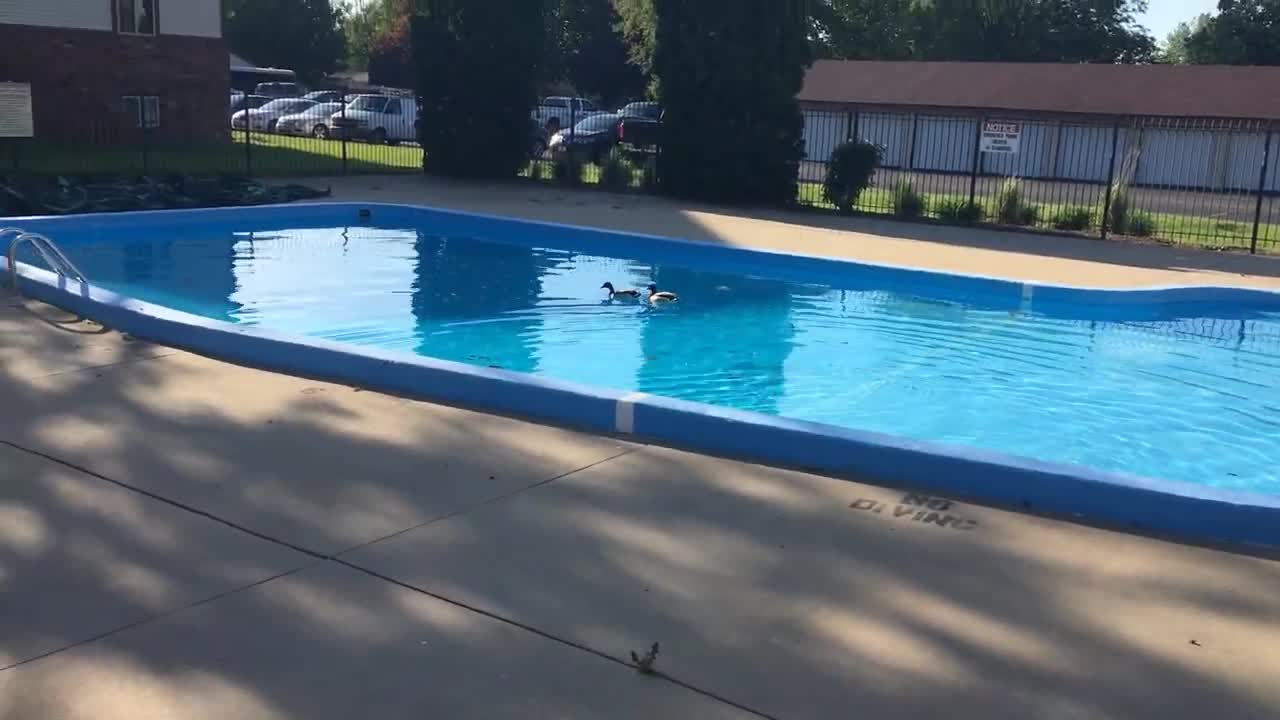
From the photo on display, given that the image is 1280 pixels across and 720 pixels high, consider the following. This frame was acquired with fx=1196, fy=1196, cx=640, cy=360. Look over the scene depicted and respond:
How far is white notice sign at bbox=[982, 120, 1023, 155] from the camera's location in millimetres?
20969

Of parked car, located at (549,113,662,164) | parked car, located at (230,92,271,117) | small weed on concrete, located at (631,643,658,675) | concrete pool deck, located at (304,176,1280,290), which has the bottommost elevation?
small weed on concrete, located at (631,643,658,675)

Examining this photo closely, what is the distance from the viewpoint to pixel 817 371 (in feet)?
37.9

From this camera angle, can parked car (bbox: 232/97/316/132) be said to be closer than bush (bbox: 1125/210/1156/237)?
No

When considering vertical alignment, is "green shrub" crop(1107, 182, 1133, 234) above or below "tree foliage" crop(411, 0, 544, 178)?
below

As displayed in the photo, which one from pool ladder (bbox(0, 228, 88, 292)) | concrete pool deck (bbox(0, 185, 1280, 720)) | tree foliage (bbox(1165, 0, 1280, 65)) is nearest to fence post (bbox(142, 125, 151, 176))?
pool ladder (bbox(0, 228, 88, 292))

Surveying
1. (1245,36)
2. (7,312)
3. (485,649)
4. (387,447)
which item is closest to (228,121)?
(7,312)

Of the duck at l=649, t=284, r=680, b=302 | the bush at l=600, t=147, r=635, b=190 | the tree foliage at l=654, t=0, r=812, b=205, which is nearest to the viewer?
the duck at l=649, t=284, r=680, b=302

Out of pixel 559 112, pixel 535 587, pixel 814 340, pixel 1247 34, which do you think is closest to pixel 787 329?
pixel 814 340

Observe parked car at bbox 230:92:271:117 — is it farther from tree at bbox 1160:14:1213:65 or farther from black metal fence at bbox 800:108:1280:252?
tree at bbox 1160:14:1213:65

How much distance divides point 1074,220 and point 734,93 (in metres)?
6.62

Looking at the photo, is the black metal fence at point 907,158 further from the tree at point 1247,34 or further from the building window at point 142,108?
the tree at point 1247,34

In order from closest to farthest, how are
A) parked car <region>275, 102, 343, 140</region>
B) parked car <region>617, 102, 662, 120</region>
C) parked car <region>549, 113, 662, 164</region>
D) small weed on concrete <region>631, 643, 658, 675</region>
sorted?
small weed on concrete <region>631, 643, 658, 675</region> → parked car <region>549, 113, 662, 164</region> → parked car <region>617, 102, 662, 120</region> → parked car <region>275, 102, 343, 140</region>

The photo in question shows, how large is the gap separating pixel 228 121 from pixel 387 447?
30.9 meters

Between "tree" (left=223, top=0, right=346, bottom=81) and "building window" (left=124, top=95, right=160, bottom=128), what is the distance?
39314mm
